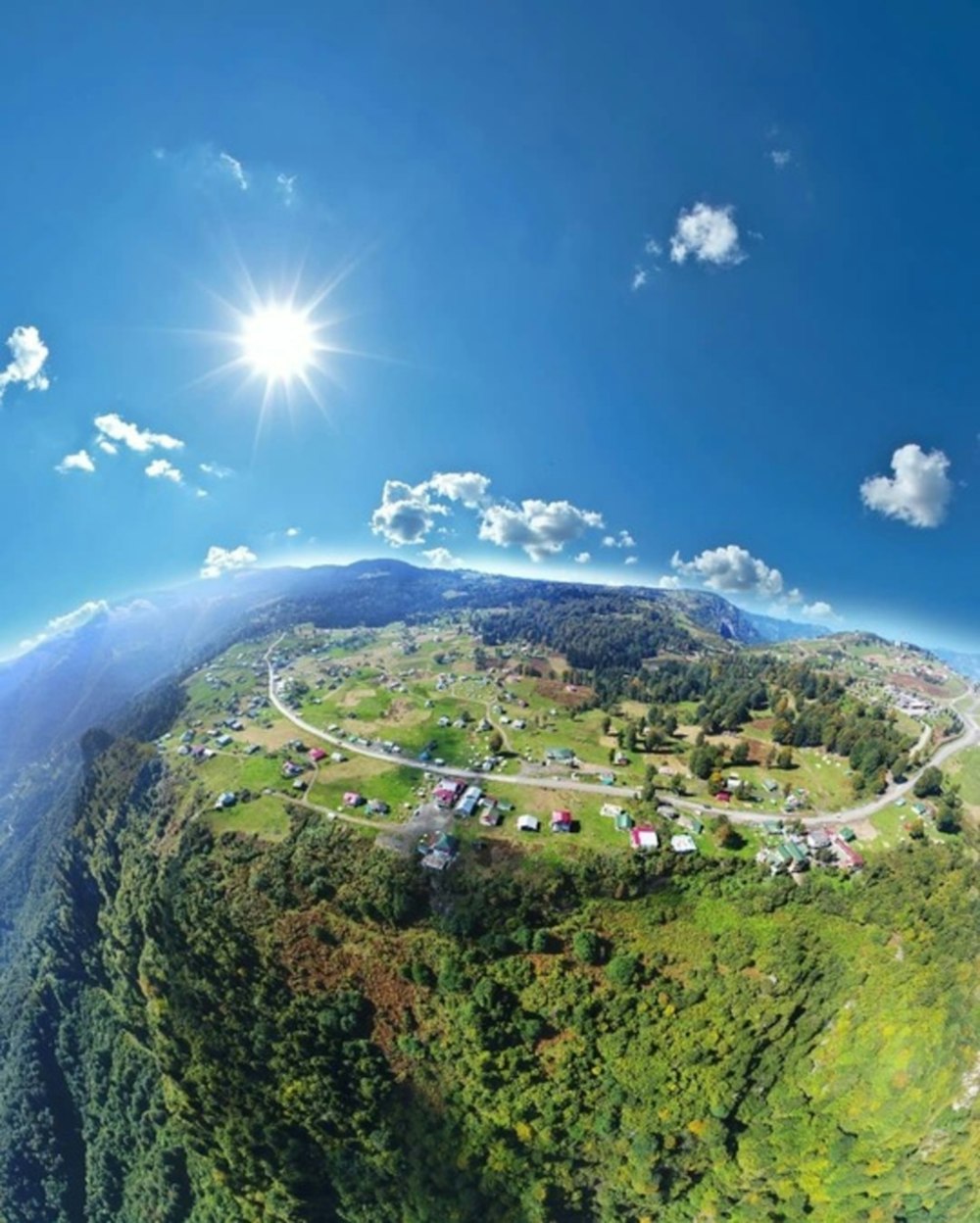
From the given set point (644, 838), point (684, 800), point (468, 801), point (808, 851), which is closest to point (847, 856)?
point (808, 851)

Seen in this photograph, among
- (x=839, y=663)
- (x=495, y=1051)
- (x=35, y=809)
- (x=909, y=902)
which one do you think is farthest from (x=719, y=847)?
(x=35, y=809)

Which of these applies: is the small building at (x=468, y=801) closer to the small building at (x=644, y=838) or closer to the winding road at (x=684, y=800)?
the winding road at (x=684, y=800)

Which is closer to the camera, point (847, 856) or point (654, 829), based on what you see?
point (847, 856)

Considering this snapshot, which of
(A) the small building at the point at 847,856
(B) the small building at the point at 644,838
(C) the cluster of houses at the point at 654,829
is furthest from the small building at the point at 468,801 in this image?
(A) the small building at the point at 847,856

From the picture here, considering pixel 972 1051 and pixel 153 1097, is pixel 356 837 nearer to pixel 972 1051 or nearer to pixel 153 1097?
pixel 153 1097

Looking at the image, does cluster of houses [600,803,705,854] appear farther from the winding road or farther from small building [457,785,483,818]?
small building [457,785,483,818]

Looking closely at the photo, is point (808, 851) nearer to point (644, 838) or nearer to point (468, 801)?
point (644, 838)
